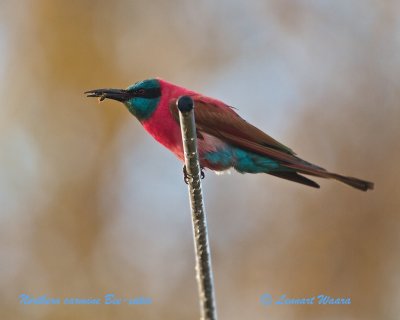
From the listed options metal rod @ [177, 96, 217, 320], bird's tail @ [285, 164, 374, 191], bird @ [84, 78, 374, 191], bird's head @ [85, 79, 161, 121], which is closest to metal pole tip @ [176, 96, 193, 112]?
metal rod @ [177, 96, 217, 320]

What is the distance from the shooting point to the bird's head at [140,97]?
348 centimetres

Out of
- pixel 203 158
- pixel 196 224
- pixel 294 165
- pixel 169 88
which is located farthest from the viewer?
pixel 169 88

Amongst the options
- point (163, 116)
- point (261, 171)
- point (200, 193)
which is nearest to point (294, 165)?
point (261, 171)

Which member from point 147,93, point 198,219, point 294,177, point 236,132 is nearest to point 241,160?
point 236,132

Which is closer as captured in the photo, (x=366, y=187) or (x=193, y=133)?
(x=193, y=133)

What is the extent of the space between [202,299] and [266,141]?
1.90 meters

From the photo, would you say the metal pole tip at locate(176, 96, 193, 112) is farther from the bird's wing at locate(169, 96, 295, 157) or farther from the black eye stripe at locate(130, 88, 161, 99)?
the black eye stripe at locate(130, 88, 161, 99)

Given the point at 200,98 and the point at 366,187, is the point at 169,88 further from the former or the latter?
the point at 366,187

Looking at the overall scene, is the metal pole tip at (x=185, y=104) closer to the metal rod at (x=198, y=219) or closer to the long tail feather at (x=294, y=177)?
the metal rod at (x=198, y=219)

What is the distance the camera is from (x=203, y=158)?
3322 millimetres

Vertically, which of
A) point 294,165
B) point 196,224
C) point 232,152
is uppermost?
point 232,152

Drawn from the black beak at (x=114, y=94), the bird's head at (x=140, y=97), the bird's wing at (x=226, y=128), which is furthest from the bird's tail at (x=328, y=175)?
the black beak at (x=114, y=94)

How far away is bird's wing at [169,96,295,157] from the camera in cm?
338

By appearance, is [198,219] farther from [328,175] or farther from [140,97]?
[140,97]
